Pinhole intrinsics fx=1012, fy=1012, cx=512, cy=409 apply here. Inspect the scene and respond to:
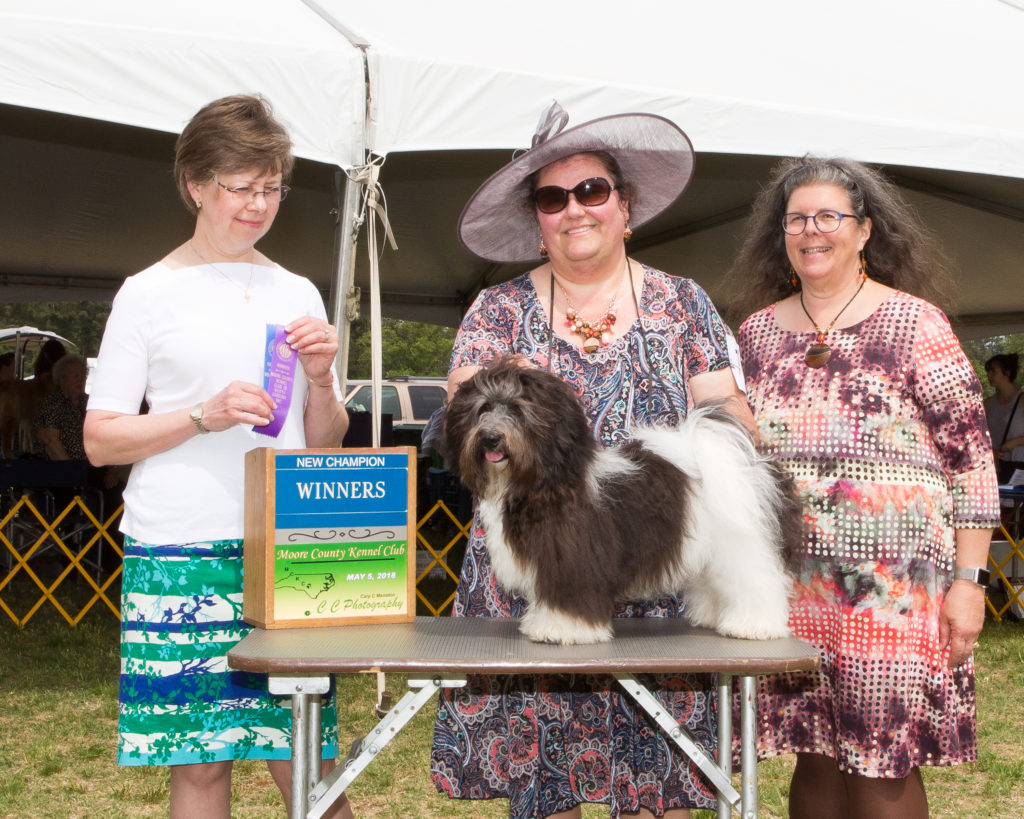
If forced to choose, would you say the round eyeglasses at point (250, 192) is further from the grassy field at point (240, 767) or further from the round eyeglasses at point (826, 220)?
the grassy field at point (240, 767)

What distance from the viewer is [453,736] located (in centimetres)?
223

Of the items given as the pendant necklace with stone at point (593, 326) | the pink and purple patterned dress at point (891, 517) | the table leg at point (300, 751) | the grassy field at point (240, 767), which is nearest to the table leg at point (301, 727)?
the table leg at point (300, 751)

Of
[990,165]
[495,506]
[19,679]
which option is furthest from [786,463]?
[19,679]

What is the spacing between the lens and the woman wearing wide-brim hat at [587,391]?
2.21 meters

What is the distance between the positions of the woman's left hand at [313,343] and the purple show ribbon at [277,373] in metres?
0.02

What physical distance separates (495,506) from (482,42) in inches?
105

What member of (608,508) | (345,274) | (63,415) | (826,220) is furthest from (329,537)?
Answer: (63,415)

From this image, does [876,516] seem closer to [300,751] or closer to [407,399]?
[300,751]

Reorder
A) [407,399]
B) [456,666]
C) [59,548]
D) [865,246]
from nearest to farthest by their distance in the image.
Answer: [456,666] < [865,246] < [59,548] < [407,399]

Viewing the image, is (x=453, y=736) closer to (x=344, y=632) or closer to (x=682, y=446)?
(x=344, y=632)

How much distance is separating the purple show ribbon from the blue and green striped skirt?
278 mm

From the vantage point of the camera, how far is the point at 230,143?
6.61ft

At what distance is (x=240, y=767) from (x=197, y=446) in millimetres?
2368

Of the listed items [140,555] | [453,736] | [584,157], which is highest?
[584,157]
